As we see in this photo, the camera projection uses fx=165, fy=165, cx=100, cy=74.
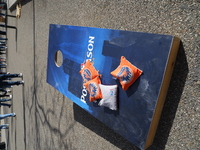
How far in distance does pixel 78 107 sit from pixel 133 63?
60.2 inches

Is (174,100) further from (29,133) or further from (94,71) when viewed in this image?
(29,133)

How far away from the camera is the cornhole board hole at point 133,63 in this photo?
4.12 ft

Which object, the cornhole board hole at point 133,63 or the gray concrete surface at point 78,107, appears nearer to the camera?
the cornhole board hole at point 133,63

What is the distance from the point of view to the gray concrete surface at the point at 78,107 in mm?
1391

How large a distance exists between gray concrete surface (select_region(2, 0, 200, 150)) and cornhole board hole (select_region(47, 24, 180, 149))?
5.9 inches

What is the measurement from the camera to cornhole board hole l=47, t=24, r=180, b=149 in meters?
1.25

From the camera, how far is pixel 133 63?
1369mm

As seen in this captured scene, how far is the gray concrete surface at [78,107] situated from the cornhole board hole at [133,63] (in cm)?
15

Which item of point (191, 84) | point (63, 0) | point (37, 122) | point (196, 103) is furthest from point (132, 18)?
point (37, 122)

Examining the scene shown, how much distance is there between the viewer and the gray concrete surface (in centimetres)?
139

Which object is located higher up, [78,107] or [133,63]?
[133,63]

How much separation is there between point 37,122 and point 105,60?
3269mm

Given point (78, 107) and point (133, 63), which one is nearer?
point (133, 63)

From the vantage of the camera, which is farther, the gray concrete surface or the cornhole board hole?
the gray concrete surface
